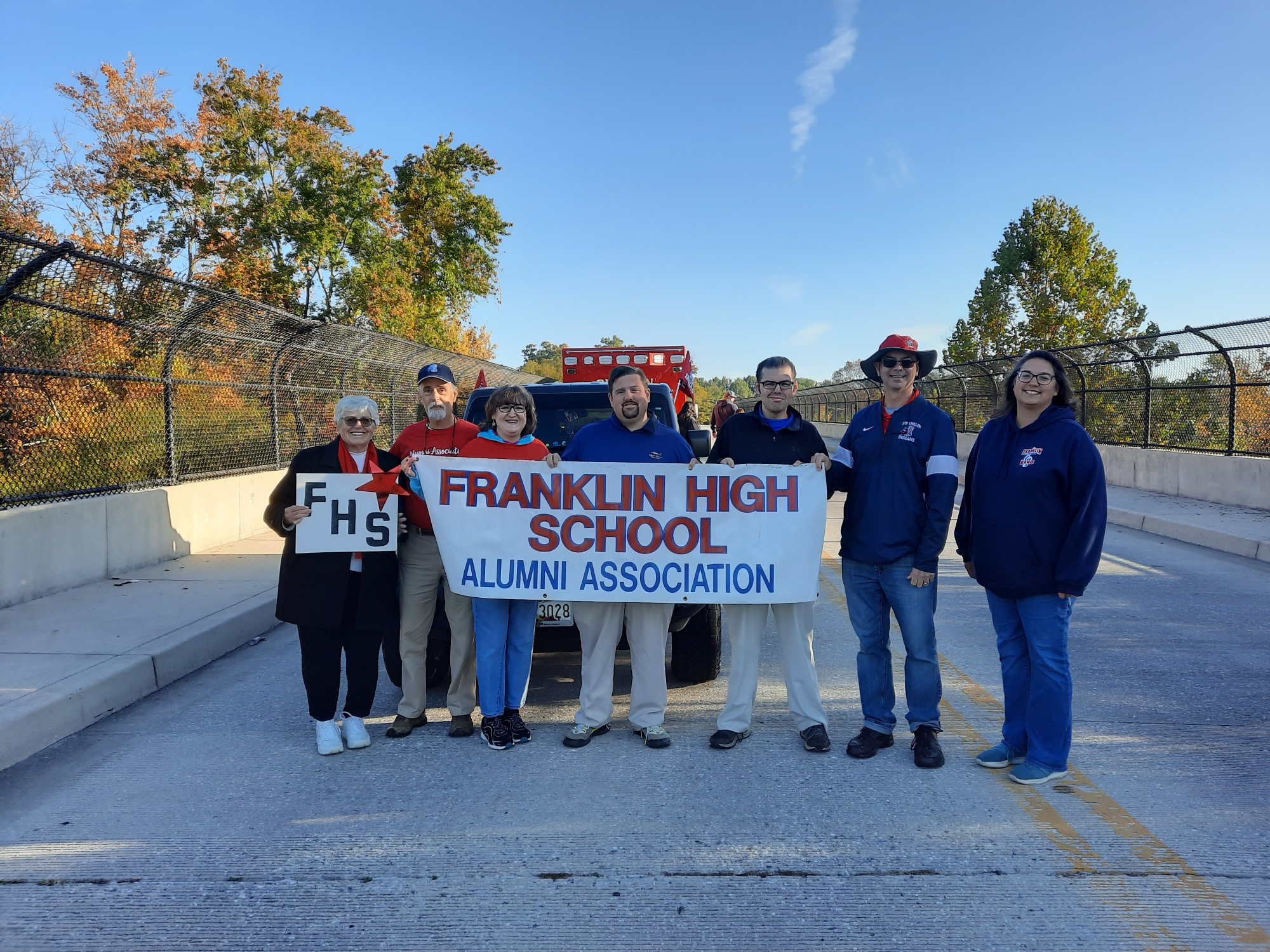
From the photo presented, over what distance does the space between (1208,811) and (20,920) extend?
14.4 feet

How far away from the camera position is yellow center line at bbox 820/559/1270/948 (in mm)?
2689

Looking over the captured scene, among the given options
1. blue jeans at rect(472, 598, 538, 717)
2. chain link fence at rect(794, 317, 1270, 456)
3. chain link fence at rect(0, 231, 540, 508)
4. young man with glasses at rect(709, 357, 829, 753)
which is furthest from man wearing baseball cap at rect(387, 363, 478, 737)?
chain link fence at rect(794, 317, 1270, 456)

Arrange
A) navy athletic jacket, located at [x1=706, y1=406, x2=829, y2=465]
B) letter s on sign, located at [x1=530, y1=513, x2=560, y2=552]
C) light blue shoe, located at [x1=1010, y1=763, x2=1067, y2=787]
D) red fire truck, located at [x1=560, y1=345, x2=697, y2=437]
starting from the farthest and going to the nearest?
red fire truck, located at [x1=560, y1=345, x2=697, y2=437] → letter s on sign, located at [x1=530, y1=513, x2=560, y2=552] → navy athletic jacket, located at [x1=706, y1=406, x2=829, y2=465] → light blue shoe, located at [x1=1010, y1=763, x2=1067, y2=787]

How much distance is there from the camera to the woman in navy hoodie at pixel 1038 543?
3725mm

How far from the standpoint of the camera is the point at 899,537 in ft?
13.5

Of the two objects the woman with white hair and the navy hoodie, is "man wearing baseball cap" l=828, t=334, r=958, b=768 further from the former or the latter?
the woman with white hair

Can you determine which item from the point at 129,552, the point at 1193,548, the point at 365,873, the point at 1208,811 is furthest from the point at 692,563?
the point at 1193,548

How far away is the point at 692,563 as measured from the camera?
4535mm

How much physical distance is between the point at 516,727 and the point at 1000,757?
2.34 meters

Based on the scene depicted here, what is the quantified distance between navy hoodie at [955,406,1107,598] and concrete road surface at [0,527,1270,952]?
36.5 inches

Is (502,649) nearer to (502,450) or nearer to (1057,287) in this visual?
(502,450)

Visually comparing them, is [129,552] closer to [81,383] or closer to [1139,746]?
[81,383]

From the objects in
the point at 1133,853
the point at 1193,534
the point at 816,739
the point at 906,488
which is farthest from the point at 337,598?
the point at 1193,534

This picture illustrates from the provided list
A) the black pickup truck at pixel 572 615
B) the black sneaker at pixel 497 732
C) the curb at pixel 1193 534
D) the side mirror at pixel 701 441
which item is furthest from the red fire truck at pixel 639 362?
the black sneaker at pixel 497 732
